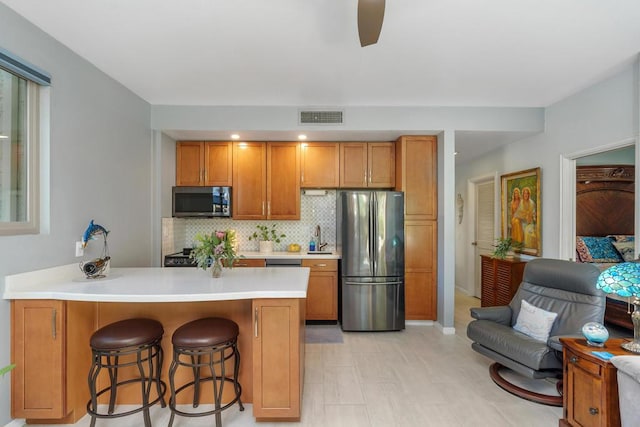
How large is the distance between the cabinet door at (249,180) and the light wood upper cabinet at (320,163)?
54 cm

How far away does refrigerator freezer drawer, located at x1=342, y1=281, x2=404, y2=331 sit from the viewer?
12.9 ft

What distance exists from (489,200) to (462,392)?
357cm

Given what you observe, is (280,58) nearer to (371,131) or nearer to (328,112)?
(328,112)

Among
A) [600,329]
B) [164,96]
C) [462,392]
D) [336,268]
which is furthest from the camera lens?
[336,268]

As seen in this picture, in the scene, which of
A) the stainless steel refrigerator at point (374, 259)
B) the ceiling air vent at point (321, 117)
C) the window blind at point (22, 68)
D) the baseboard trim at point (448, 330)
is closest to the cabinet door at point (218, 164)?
the ceiling air vent at point (321, 117)

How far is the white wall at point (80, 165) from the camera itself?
2.10 metres

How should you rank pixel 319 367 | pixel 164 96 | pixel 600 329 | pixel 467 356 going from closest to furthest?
1. pixel 600 329
2. pixel 319 367
3. pixel 467 356
4. pixel 164 96

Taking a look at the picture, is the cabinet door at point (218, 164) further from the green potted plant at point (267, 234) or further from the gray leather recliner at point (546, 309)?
the gray leather recliner at point (546, 309)

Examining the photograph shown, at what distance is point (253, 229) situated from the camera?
4.73m

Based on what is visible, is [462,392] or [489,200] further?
[489,200]

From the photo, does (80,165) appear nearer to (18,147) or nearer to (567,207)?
(18,147)

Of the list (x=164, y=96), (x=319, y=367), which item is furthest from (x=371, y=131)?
(x=319, y=367)

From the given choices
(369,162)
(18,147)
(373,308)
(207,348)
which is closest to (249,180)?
(369,162)

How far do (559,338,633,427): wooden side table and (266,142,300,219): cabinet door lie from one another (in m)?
3.18
